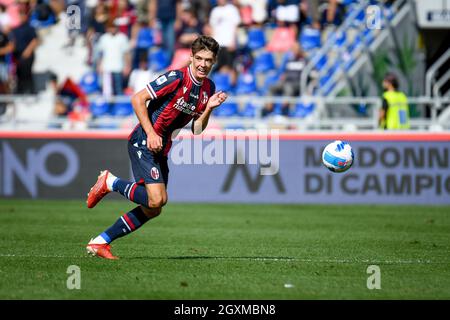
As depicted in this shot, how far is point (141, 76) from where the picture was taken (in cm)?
2305

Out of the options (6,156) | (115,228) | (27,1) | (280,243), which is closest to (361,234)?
(280,243)

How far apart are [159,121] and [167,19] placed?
14.7 metres

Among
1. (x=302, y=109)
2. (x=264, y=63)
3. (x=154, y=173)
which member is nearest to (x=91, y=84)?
(x=264, y=63)

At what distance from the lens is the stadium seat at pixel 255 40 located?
79.3 ft

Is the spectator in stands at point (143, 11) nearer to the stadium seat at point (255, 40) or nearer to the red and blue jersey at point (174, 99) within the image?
the stadium seat at point (255, 40)

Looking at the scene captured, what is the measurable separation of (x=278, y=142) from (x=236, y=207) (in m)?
1.80

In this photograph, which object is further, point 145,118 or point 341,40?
point 341,40

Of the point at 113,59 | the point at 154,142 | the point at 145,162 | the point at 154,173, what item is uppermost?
the point at 113,59

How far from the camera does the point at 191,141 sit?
65.3ft

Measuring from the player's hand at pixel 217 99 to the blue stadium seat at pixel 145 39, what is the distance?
14772mm

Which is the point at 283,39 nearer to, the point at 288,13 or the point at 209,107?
the point at 288,13

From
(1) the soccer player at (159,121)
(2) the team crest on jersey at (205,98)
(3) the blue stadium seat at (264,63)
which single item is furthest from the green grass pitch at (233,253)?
(3) the blue stadium seat at (264,63)

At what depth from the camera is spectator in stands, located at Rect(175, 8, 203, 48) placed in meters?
23.7
